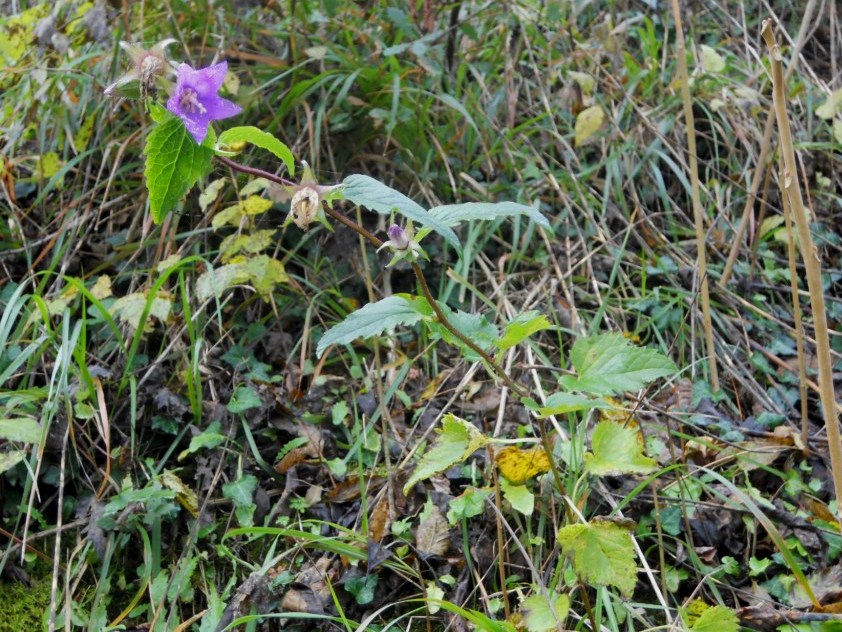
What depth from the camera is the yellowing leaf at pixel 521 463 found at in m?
1.59

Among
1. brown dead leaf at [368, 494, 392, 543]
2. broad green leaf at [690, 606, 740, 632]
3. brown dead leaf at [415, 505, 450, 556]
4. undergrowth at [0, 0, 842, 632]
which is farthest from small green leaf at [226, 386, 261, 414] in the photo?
broad green leaf at [690, 606, 740, 632]

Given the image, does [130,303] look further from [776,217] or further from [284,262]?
[776,217]

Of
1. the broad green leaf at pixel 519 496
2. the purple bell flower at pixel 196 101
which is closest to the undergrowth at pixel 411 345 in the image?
the broad green leaf at pixel 519 496

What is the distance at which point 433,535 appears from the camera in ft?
5.25

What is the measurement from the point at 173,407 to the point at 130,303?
28 centimetres

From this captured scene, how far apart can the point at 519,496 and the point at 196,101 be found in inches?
37.6

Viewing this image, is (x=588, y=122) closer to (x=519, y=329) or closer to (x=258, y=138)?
(x=519, y=329)

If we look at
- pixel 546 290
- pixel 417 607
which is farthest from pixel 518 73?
pixel 417 607

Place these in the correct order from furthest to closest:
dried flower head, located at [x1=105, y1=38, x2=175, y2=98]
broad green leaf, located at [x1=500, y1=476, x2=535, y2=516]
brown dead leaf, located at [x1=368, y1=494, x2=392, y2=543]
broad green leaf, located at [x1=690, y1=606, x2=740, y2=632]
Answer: brown dead leaf, located at [x1=368, y1=494, x2=392, y2=543] < broad green leaf, located at [x1=500, y1=476, x2=535, y2=516] < broad green leaf, located at [x1=690, y1=606, x2=740, y2=632] < dried flower head, located at [x1=105, y1=38, x2=175, y2=98]

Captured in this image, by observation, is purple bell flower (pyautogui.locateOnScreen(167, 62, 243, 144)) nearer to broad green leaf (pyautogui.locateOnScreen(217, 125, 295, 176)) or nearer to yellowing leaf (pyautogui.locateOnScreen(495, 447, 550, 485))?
broad green leaf (pyautogui.locateOnScreen(217, 125, 295, 176))

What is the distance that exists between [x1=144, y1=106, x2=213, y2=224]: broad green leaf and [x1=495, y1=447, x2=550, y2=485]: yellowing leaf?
2.85 ft

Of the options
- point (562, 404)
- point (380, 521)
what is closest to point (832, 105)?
point (562, 404)

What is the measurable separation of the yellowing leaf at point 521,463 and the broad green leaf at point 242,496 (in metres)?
0.55

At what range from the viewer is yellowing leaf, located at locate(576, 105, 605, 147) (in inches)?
93.9
